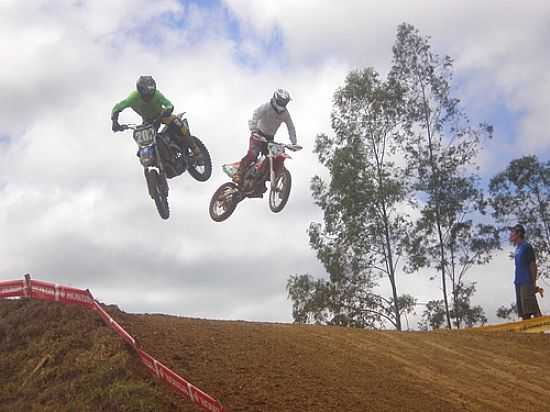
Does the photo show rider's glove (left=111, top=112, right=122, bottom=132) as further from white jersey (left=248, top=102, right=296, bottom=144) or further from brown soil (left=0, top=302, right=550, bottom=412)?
brown soil (left=0, top=302, right=550, bottom=412)

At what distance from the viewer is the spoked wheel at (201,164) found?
682 inches

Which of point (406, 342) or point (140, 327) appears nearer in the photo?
point (140, 327)

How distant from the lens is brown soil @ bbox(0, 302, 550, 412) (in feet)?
33.3

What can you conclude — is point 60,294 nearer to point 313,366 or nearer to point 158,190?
point 158,190

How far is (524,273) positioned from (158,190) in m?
8.36

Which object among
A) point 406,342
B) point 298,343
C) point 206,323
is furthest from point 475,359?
point 206,323

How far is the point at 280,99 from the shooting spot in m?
16.8

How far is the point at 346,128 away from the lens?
31000 mm

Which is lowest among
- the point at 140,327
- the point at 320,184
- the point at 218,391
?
the point at 218,391

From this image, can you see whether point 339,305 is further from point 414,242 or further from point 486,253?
point 486,253

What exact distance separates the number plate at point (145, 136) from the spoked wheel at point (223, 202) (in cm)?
228

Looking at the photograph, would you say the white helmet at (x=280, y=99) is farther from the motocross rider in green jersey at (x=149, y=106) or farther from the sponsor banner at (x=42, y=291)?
the sponsor banner at (x=42, y=291)

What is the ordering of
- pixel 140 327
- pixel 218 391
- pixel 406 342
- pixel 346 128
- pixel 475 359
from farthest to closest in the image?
pixel 346 128
pixel 406 342
pixel 475 359
pixel 140 327
pixel 218 391

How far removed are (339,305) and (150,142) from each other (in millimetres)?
14637
